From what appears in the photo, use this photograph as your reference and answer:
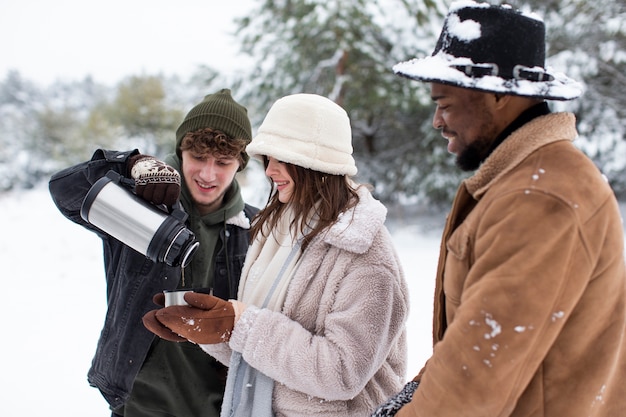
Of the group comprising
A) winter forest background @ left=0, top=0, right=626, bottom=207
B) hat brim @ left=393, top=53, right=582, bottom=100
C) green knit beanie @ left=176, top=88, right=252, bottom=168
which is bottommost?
winter forest background @ left=0, top=0, right=626, bottom=207

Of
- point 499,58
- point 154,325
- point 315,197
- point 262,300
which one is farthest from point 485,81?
point 154,325

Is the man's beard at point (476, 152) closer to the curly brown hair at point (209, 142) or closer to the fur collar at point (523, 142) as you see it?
the fur collar at point (523, 142)

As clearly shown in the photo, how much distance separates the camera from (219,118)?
2.15 m

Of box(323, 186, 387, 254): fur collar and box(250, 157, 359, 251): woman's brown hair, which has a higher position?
box(250, 157, 359, 251): woman's brown hair

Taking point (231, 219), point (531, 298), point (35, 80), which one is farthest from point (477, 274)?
point (35, 80)

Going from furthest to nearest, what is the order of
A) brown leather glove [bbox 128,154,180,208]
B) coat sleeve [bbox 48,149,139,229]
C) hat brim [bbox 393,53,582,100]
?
coat sleeve [bbox 48,149,139,229], brown leather glove [bbox 128,154,180,208], hat brim [bbox 393,53,582,100]

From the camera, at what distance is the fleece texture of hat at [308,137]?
162cm

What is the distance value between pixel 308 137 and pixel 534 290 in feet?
2.95

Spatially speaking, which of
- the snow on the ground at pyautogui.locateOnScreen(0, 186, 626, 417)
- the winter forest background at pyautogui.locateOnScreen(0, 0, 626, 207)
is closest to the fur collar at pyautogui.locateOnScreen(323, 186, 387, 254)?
the snow on the ground at pyautogui.locateOnScreen(0, 186, 626, 417)

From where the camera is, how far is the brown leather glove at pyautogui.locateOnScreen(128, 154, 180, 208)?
5.79 feet

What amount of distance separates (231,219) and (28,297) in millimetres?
5716

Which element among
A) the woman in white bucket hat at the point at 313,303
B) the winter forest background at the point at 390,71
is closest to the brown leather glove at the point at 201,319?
the woman in white bucket hat at the point at 313,303

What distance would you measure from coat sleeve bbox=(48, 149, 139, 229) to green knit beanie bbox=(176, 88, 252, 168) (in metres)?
0.30

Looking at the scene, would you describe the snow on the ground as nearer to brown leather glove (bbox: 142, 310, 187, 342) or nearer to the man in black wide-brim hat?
brown leather glove (bbox: 142, 310, 187, 342)
